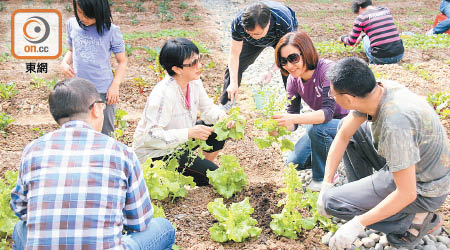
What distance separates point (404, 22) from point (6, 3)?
36.4 ft

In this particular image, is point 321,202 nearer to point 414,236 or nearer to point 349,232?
point 349,232

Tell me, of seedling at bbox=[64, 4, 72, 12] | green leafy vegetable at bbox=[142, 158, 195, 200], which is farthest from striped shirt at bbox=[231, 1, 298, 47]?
seedling at bbox=[64, 4, 72, 12]

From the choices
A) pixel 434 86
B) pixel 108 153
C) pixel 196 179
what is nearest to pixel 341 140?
pixel 196 179

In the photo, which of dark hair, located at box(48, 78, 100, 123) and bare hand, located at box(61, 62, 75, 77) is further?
bare hand, located at box(61, 62, 75, 77)

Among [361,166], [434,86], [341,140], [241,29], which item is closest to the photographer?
[341,140]

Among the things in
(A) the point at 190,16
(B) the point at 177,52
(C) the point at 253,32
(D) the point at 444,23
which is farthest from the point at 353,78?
(A) the point at 190,16

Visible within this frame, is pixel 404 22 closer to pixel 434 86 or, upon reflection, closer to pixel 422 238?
pixel 434 86

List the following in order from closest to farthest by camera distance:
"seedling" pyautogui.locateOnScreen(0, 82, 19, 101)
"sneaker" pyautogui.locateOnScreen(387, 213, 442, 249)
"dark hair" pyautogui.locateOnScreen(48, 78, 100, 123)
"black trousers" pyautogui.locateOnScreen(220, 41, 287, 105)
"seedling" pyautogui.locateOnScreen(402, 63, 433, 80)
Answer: "dark hair" pyautogui.locateOnScreen(48, 78, 100, 123)
"sneaker" pyautogui.locateOnScreen(387, 213, 442, 249)
"black trousers" pyautogui.locateOnScreen(220, 41, 287, 105)
"seedling" pyautogui.locateOnScreen(0, 82, 19, 101)
"seedling" pyautogui.locateOnScreen(402, 63, 433, 80)

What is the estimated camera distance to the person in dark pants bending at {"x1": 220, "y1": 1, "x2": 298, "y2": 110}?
3809mm

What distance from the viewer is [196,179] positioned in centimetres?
364

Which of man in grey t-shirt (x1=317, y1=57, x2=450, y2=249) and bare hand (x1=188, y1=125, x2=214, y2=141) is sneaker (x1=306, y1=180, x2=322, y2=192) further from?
bare hand (x1=188, y1=125, x2=214, y2=141)

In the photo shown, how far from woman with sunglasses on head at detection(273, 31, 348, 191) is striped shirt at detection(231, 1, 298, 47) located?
80 cm

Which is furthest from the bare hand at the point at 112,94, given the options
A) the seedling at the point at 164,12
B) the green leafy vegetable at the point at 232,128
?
the seedling at the point at 164,12

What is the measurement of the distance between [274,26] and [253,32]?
1.48 feet
